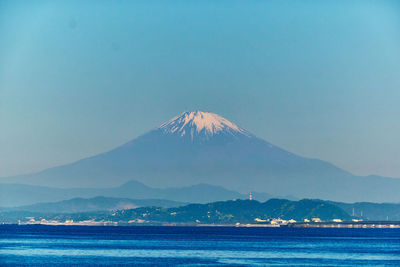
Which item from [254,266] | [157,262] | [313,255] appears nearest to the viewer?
[254,266]

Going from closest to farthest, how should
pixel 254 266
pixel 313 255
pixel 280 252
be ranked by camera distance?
pixel 254 266 → pixel 313 255 → pixel 280 252

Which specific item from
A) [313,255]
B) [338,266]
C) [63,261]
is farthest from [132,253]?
[338,266]

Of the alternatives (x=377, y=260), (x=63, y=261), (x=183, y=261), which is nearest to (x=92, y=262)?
(x=63, y=261)

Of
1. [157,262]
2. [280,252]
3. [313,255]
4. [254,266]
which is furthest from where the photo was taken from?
[280,252]

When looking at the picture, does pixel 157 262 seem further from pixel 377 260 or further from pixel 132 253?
pixel 377 260

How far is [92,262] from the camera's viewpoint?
118688mm

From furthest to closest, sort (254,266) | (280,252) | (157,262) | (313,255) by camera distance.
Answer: (280,252), (313,255), (157,262), (254,266)

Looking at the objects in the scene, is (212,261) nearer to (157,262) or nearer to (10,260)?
(157,262)

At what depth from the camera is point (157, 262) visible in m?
120

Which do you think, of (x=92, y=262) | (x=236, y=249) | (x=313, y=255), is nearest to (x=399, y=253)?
(x=313, y=255)

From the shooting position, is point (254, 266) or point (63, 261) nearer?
point (254, 266)

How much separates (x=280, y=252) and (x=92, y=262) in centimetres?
3947

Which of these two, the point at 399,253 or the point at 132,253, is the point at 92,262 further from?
→ the point at 399,253

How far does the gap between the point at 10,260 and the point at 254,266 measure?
35.6m
